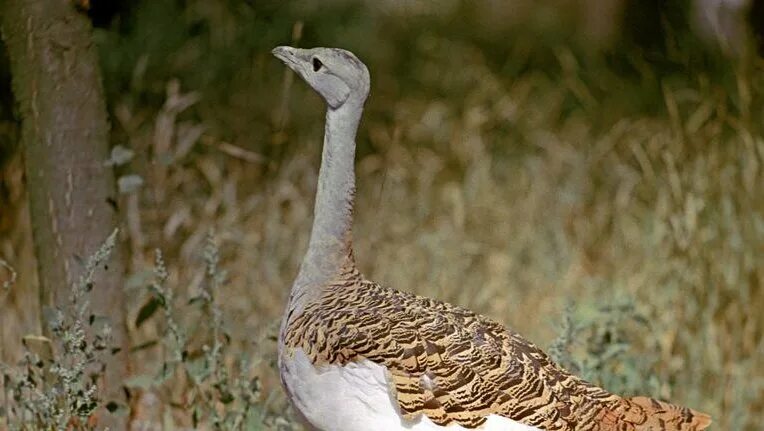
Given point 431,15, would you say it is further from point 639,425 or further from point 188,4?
point 639,425

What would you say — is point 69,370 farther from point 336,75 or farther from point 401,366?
point 336,75

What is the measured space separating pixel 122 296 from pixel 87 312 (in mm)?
155

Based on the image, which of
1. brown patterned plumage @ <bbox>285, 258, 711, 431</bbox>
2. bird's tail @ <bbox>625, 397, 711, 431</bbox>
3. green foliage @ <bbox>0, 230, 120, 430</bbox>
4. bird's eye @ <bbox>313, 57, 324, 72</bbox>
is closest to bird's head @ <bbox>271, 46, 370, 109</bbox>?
bird's eye @ <bbox>313, 57, 324, 72</bbox>

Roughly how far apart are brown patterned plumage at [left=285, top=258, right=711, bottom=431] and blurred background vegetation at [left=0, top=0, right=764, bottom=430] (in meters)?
0.47

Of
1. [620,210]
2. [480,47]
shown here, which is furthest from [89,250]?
[480,47]

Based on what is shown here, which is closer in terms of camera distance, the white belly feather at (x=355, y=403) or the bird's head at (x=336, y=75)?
the white belly feather at (x=355, y=403)

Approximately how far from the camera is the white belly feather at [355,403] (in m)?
2.79

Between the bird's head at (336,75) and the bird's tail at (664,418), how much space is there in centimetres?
98

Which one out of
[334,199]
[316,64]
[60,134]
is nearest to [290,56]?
[316,64]

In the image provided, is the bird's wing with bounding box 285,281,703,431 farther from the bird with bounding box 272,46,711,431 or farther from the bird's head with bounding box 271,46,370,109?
the bird's head with bounding box 271,46,370,109

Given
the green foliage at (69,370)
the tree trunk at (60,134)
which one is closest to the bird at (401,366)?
the green foliage at (69,370)

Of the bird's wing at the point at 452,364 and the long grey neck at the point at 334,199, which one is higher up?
the long grey neck at the point at 334,199

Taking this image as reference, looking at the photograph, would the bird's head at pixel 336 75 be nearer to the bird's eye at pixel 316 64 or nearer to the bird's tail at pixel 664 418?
the bird's eye at pixel 316 64

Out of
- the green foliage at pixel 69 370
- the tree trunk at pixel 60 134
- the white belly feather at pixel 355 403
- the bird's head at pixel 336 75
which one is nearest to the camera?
the white belly feather at pixel 355 403
